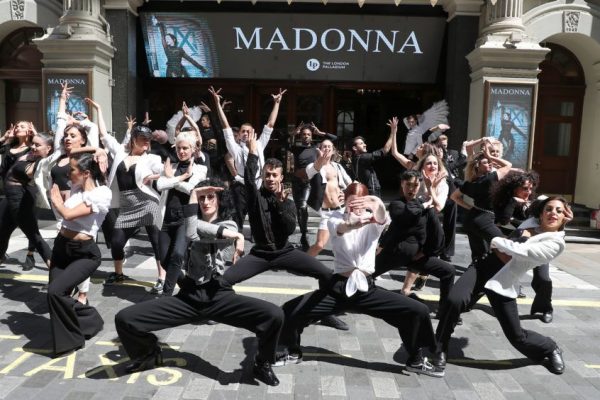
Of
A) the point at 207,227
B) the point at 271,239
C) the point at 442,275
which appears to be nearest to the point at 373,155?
the point at 442,275

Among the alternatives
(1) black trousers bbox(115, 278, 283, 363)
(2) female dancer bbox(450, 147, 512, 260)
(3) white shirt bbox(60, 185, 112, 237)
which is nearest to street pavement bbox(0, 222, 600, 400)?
(1) black trousers bbox(115, 278, 283, 363)

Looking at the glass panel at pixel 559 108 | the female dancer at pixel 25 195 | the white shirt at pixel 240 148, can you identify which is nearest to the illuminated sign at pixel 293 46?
the glass panel at pixel 559 108

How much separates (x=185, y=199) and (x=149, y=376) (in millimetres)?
2136

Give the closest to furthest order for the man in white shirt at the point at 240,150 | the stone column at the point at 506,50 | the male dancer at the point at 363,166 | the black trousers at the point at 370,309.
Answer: the black trousers at the point at 370,309, the man in white shirt at the point at 240,150, the male dancer at the point at 363,166, the stone column at the point at 506,50

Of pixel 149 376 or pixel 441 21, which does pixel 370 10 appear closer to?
pixel 441 21

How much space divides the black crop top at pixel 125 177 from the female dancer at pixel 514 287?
12.3ft

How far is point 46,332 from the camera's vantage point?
4715 millimetres

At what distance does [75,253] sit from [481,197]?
14.0 feet

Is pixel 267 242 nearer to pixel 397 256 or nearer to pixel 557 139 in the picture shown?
pixel 397 256

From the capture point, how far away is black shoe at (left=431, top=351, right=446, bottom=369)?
13.3 ft

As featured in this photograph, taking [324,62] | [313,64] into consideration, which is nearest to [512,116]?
[324,62]

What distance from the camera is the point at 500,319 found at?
4141 millimetres

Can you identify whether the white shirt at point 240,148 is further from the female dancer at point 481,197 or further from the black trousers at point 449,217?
the black trousers at point 449,217

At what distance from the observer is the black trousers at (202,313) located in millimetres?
3668
